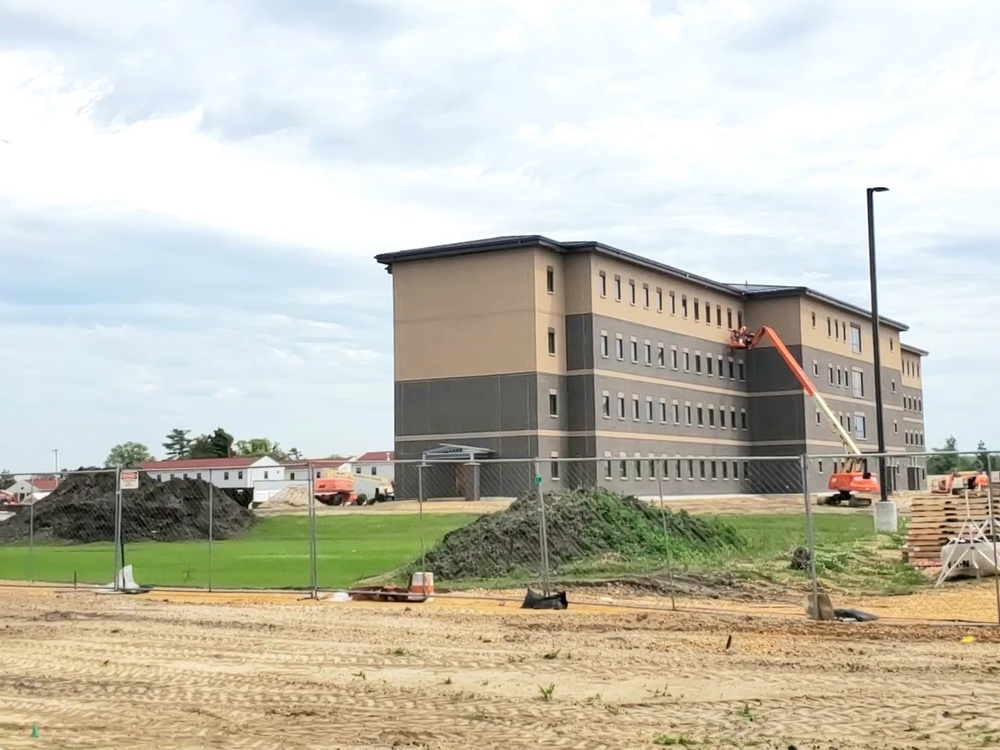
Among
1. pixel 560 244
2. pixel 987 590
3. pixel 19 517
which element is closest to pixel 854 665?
pixel 987 590

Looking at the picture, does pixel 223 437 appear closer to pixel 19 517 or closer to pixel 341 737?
pixel 19 517

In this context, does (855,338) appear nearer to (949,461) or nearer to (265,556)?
(949,461)

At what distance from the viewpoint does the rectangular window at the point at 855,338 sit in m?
104

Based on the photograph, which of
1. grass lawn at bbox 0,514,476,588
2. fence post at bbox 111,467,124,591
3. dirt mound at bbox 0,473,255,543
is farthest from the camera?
dirt mound at bbox 0,473,255,543

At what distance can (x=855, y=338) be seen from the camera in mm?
104375

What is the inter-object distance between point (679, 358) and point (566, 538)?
58.5 m

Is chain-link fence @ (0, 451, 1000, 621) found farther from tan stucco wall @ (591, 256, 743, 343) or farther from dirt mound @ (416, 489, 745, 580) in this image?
tan stucco wall @ (591, 256, 743, 343)

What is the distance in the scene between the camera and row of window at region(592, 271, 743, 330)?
75938mm

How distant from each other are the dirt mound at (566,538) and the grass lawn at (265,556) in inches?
88.0

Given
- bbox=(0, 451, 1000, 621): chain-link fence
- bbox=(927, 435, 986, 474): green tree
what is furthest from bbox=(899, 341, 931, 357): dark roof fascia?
bbox=(0, 451, 1000, 621): chain-link fence

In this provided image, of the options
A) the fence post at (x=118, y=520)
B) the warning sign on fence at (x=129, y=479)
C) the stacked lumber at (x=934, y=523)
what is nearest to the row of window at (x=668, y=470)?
the stacked lumber at (x=934, y=523)

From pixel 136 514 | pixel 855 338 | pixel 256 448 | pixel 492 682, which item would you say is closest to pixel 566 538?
pixel 492 682

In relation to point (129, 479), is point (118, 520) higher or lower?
lower

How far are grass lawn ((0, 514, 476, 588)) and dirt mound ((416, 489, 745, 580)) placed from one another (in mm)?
2234
